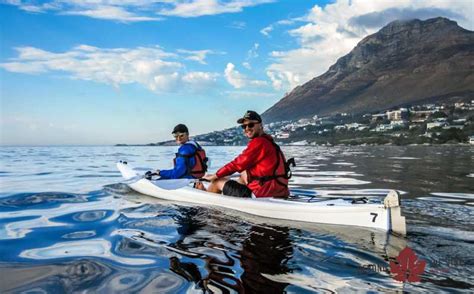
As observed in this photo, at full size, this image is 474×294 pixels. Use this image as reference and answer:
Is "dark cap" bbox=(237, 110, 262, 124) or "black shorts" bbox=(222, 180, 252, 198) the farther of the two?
"black shorts" bbox=(222, 180, 252, 198)

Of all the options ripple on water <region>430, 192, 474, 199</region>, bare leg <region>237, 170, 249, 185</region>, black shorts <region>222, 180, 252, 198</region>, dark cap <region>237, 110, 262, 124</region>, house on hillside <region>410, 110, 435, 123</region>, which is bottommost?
ripple on water <region>430, 192, 474, 199</region>

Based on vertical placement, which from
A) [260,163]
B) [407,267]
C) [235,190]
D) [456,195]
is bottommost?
[456,195]

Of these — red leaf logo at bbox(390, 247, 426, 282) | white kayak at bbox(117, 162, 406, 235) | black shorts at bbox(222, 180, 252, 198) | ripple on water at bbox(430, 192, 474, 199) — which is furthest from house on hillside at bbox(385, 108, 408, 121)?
red leaf logo at bbox(390, 247, 426, 282)

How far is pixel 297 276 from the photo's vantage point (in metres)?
5.14

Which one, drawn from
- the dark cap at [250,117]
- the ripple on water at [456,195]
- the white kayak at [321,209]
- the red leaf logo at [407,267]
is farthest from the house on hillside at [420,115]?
the red leaf logo at [407,267]

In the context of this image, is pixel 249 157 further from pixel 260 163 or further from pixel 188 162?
pixel 188 162

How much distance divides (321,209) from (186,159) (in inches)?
208

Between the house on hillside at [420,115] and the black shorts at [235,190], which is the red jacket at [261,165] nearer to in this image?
the black shorts at [235,190]

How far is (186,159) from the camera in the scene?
40.2 feet

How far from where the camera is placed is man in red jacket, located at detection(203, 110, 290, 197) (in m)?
9.29

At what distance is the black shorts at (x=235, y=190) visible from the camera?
32.8ft

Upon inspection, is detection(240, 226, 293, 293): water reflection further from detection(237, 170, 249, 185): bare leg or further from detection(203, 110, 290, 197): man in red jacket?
detection(237, 170, 249, 185): bare leg

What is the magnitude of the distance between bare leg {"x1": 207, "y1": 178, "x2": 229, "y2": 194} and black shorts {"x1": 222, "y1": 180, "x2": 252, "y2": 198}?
0.23m

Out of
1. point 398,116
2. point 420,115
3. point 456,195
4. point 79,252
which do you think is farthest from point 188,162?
point 398,116
